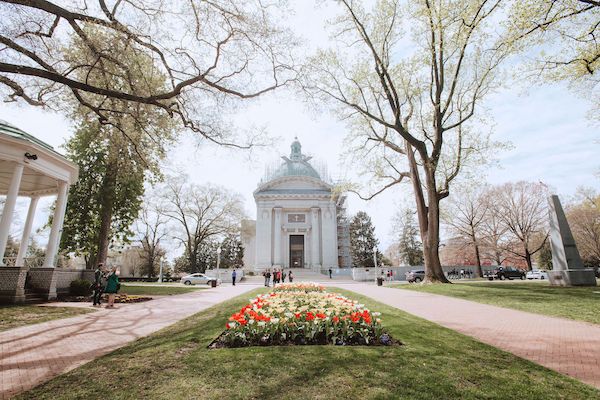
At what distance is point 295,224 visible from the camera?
1977 inches

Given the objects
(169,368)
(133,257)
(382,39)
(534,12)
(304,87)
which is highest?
(382,39)

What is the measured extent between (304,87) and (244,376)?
10.3 meters

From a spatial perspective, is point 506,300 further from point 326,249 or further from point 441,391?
point 326,249

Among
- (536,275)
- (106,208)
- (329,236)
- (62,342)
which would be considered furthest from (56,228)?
(536,275)

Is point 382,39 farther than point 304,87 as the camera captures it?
Yes

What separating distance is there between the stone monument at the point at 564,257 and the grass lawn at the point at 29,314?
22557mm

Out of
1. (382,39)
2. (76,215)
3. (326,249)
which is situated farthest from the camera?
(326,249)

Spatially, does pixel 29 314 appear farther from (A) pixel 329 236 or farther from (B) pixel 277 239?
(A) pixel 329 236

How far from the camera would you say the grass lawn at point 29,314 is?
826 centimetres

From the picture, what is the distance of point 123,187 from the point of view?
21578 mm

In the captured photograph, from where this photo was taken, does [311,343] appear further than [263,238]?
No

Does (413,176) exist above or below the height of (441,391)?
above

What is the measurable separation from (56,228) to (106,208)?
20.3 feet

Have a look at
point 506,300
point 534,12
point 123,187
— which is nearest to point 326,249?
point 123,187
